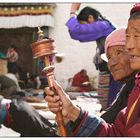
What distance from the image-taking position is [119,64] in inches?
101

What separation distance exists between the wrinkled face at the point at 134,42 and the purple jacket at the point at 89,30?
1805 millimetres

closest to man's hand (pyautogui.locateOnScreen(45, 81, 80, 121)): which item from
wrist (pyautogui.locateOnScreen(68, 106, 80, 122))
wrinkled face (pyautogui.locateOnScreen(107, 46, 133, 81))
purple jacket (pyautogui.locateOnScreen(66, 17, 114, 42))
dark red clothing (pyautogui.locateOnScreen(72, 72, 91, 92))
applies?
wrist (pyautogui.locateOnScreen(68, 106, 80, 122))

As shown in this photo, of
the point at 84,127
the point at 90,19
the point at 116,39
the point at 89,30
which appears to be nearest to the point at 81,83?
the point at 90,19

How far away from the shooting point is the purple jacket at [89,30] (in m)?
3.66

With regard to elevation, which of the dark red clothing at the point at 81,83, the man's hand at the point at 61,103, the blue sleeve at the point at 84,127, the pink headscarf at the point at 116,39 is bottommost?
the dark red clothing at the point at 81,83

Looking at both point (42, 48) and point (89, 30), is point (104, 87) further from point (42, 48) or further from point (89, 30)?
point (42, 48)

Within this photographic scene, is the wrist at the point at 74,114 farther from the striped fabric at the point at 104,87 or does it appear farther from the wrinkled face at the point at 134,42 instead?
the striped fabric at the point at 104,87

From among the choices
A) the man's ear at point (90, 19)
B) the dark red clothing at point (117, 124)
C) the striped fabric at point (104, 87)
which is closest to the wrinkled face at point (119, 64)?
the dark red clothing at point (117, 124)

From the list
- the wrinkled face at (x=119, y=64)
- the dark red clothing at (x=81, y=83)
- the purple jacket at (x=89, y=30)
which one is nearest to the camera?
the wrinkled face at (x=119, y=64)

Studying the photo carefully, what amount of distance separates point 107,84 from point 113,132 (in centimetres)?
152

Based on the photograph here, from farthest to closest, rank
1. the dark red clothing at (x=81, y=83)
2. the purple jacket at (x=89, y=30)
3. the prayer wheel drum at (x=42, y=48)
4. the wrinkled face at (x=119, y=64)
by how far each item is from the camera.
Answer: the dark red clothing at (x=81, y=83) → the purple jacket at (x=89, y=30) → the wrinkled face at (x=119, y=64) → the prayer wheel drum at (x=42, y=48)

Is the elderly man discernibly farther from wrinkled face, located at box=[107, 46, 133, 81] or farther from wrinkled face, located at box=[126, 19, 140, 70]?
wrinkled face, located at box=[107, 46, 133, 81]

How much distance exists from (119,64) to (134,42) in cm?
76

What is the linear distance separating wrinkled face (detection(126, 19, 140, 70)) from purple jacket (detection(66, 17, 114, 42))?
1805mm
